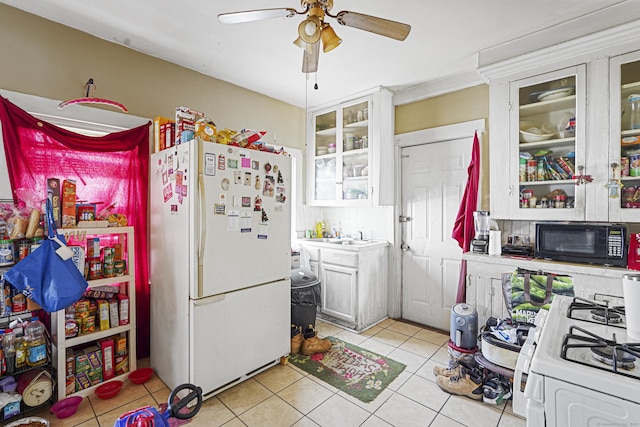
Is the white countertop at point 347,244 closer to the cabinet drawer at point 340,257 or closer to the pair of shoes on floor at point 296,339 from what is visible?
the cabinet drawer at point 340,257

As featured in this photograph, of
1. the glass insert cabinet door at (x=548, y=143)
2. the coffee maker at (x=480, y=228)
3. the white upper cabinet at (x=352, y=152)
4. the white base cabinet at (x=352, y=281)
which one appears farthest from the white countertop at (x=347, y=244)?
the glass insert cabinet door at (x=548, y=143)

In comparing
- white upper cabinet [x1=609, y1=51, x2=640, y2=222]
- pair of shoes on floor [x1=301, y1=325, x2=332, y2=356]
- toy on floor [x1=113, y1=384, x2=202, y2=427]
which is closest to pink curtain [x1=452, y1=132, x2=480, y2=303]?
white upper cabinet [x1=609, y1=51, x2=640, y2=222]

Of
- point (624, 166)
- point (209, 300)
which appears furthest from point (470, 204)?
point (209, 300)

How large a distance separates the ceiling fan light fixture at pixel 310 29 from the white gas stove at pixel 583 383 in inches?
62.4

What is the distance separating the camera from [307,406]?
2.05 metres

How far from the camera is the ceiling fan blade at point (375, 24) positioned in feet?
5.07

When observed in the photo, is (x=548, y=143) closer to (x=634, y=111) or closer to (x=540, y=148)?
(x=540, y=148)

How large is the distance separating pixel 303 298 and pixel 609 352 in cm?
231

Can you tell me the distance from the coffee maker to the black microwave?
42 cm

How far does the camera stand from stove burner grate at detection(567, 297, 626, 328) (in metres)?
1.05

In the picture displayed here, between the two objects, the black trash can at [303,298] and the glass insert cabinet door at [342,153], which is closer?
the black trash can at [303,298]

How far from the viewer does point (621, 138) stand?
2.12 metres

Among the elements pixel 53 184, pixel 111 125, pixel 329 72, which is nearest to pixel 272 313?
pixel 53 184

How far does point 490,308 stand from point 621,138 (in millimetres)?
1550
